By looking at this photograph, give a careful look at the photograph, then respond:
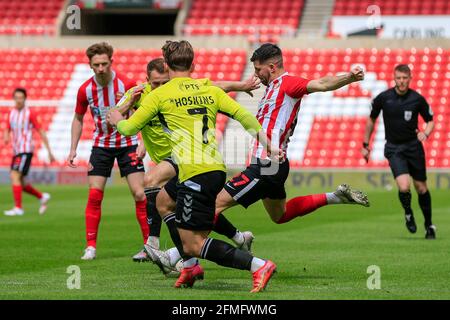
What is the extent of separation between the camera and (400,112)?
45.4ft

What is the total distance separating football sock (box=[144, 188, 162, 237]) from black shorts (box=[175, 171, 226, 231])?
2.21m

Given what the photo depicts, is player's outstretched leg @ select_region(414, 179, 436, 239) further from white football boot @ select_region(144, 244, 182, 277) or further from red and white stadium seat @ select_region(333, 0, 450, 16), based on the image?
red and white stadium seat @ select_region(333, 0, 450, 16)

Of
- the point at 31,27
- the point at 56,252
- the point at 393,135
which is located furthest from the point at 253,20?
the point at 56,252

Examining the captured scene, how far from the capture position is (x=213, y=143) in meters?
8.20

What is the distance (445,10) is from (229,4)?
7750 millimetres

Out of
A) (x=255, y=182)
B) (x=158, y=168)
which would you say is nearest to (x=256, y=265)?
(x=255, y=182)

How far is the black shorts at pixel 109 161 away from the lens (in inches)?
457

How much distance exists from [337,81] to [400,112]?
525 cm

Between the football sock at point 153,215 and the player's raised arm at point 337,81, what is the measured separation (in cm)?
226

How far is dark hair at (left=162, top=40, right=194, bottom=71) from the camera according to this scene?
8.16 meters

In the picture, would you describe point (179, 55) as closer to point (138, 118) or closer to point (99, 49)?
point (138, 118)

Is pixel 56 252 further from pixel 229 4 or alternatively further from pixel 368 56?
pixel 229 4

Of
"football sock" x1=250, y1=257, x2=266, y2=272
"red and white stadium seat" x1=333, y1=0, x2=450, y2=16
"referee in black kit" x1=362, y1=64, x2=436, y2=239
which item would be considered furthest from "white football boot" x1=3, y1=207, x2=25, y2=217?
"red and white stadium seat" x1=333, y1=0, x2=450, y2=16

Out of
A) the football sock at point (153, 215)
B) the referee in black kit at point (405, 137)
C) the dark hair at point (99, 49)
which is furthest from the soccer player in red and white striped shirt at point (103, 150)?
the referee in black kit at point (405, 137)
